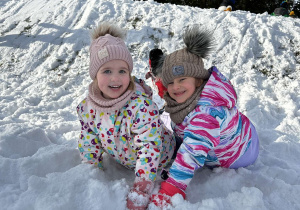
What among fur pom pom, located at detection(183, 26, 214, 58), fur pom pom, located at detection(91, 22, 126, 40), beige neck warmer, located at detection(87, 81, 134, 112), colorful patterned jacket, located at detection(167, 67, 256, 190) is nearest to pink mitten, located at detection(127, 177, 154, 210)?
colorful patterned jacket, located at detection(167, 67, 256, 190)

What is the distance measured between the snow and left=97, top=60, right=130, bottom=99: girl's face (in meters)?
0.61

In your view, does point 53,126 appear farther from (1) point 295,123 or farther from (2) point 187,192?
(1) point 295,123

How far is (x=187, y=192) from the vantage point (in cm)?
213

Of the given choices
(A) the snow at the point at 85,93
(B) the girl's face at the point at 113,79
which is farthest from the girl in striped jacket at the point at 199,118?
(B) the girl's face at the point at 113,79

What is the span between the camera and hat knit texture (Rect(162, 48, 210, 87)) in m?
2.20

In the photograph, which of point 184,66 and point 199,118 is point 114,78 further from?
point 199,118

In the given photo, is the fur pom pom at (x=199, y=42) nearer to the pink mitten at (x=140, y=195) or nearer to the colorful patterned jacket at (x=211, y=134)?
the colorful patterned jacket at (x=211, y=134)

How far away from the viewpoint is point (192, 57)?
88.1 inches

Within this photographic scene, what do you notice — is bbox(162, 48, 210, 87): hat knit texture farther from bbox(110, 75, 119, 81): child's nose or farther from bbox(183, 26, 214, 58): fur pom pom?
bbox(110, 75, 119, 81): child's nose

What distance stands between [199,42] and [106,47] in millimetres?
745

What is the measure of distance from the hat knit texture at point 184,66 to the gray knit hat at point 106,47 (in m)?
0.33

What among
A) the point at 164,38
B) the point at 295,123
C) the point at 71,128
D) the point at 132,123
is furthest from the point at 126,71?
the point at 164,38

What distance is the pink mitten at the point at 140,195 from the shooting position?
1.86 meters

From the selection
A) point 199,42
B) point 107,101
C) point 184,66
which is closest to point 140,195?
point 107,101
